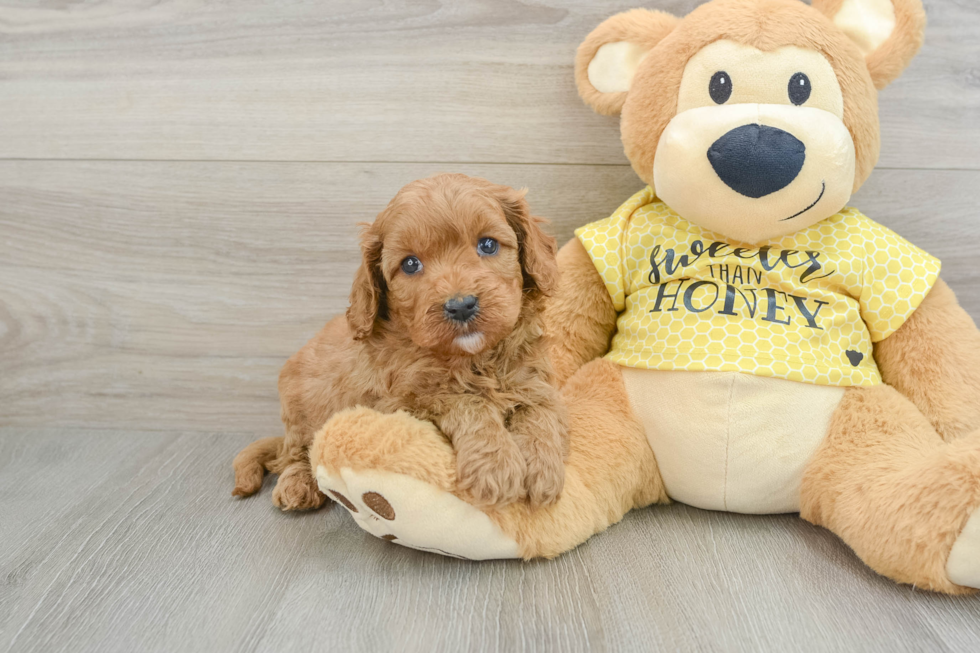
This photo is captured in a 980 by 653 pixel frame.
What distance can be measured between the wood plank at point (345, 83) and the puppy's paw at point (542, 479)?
714mm

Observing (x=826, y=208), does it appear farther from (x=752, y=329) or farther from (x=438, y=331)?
(x=438, y=331)

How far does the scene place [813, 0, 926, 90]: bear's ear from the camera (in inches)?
44.6

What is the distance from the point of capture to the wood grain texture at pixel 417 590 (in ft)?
2.98

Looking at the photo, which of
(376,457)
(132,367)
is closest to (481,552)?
(376,457)

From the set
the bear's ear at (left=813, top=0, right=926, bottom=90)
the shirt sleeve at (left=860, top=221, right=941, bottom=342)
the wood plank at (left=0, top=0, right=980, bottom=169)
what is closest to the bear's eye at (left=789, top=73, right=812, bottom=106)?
the bear's ear at (left=813, top=0, right=926, bottom=90)

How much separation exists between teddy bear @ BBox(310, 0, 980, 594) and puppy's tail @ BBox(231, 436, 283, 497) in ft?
1.27

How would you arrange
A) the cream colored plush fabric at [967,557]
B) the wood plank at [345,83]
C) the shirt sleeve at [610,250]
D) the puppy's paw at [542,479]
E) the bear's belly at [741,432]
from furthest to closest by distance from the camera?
the wood plank at [345,83]
the shirt sleeve at [610,250]
the bear's belly at [741,432]
the puppy's paw at [542,479]
the cream colored plush fabric at [967,557]

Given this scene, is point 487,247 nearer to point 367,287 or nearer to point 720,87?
point 367,287

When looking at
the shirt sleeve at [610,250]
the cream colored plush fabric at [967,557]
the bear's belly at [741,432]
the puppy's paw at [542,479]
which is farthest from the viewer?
the shirt sleeve at [610,250]

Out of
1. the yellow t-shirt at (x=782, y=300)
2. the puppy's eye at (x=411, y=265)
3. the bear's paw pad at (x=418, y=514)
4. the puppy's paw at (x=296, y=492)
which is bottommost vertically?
the puppy's paw at (x=296, y=492)

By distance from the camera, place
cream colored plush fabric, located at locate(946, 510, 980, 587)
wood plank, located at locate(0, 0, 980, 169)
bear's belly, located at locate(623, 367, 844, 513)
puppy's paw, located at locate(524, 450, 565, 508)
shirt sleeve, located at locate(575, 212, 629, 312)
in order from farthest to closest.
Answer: wood plank, located at locate(0, 0, 980, 169), shirt sleeve, located at locate(575, 212, 629, 312), bear's belly, located at locate(623, 367, 844, 513), puppy's paw, located at locate(524, 450, 565, 508), cream colored plush fabric, located at locate(946, 510, 980, 587)

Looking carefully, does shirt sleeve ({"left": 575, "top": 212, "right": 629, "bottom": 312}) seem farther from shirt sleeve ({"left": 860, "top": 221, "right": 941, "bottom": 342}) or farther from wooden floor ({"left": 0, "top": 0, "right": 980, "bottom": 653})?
shirt sleeve ({"left": 860, "top": 221, "right": 941, "bottom": 342})

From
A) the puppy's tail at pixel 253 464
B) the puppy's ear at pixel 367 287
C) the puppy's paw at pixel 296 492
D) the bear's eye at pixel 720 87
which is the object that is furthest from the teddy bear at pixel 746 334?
the puppy's tail at pixel 253 464

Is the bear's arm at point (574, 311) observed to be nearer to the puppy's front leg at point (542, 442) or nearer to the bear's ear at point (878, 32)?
the puppy's front leg at point (542, 442)
